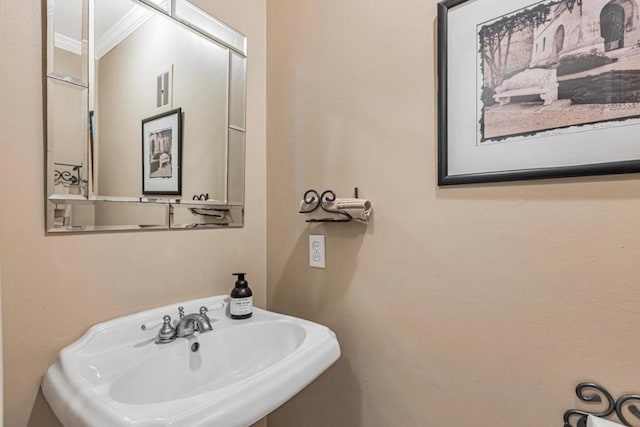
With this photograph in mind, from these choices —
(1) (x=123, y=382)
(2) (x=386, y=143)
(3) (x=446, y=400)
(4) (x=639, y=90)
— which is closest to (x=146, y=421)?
(1) (x=123, y=382)

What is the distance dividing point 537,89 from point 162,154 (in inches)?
43.5

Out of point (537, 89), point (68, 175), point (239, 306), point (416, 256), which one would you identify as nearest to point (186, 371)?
point (239, 306)

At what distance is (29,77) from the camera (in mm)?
754

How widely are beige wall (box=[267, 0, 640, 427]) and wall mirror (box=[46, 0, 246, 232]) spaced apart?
9.0 inches

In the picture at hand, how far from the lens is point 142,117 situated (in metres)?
0.97

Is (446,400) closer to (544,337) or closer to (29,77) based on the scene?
(544,337)

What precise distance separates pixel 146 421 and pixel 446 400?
2.58 ft

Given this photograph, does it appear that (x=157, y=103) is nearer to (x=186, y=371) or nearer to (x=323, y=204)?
(x=323, y=204)

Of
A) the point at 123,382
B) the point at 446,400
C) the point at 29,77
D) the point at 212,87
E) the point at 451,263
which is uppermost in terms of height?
the point at 212,87

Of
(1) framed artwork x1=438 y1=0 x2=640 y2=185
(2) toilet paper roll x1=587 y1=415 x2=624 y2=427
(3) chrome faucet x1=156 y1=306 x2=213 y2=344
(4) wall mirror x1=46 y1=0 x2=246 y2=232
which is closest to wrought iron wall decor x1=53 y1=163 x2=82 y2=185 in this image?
(4) wall mirror x1=46 y1=0 x2=246 y2=232

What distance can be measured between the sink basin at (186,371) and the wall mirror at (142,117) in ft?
1.08

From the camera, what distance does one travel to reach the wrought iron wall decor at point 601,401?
2.14ft

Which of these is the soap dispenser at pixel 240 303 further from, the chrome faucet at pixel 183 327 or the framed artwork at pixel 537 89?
the framed artwork at pixel 537 89

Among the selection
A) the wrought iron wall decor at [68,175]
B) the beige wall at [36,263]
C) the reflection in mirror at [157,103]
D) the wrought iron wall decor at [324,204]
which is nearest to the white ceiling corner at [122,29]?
the reflection in mirror at [157,103]
